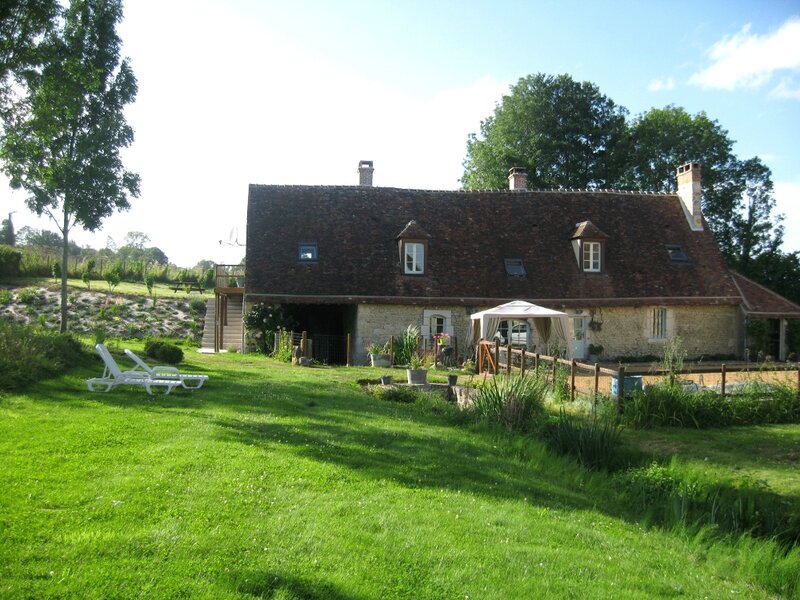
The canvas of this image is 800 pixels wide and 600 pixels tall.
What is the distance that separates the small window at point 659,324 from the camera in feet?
75.2

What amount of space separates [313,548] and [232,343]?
20.4m

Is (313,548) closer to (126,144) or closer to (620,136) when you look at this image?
(126,144)

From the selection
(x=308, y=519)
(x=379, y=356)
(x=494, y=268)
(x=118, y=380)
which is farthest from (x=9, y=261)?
(x=308, y=519)

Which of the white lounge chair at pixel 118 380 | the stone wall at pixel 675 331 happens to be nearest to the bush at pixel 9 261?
the white lounge chair at pixel 118 380

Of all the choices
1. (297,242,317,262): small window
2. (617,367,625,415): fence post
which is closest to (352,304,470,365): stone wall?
(297,242,317,262): small window

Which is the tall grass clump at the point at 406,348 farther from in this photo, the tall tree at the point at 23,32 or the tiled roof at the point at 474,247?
the tall tree at the point at 23,32

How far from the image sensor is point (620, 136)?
3591cm

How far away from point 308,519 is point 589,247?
20.1 meters

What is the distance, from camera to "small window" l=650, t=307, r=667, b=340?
75.2 ft

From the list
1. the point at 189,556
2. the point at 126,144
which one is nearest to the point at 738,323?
the point at 126,144

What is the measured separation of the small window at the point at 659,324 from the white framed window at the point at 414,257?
26.9 ft

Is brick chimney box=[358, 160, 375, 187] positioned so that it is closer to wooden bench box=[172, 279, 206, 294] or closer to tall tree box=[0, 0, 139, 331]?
tall tree box=[0, 0, 139, 331]

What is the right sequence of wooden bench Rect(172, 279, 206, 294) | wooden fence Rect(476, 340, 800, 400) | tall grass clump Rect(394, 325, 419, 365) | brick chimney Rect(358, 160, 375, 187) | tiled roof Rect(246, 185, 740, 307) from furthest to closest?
wooden bench Rect(172, 279, 206, 294) → brick chimney Rect(358, 160, 375, 187) → tiled roof Rect(246, 185, 740, 307) → tall grass clump Rect(394, 325, 419, 365) → wooden fence Rect(476, 340, 800, 400)

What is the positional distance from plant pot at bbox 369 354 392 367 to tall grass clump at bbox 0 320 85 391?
26.6 ft
